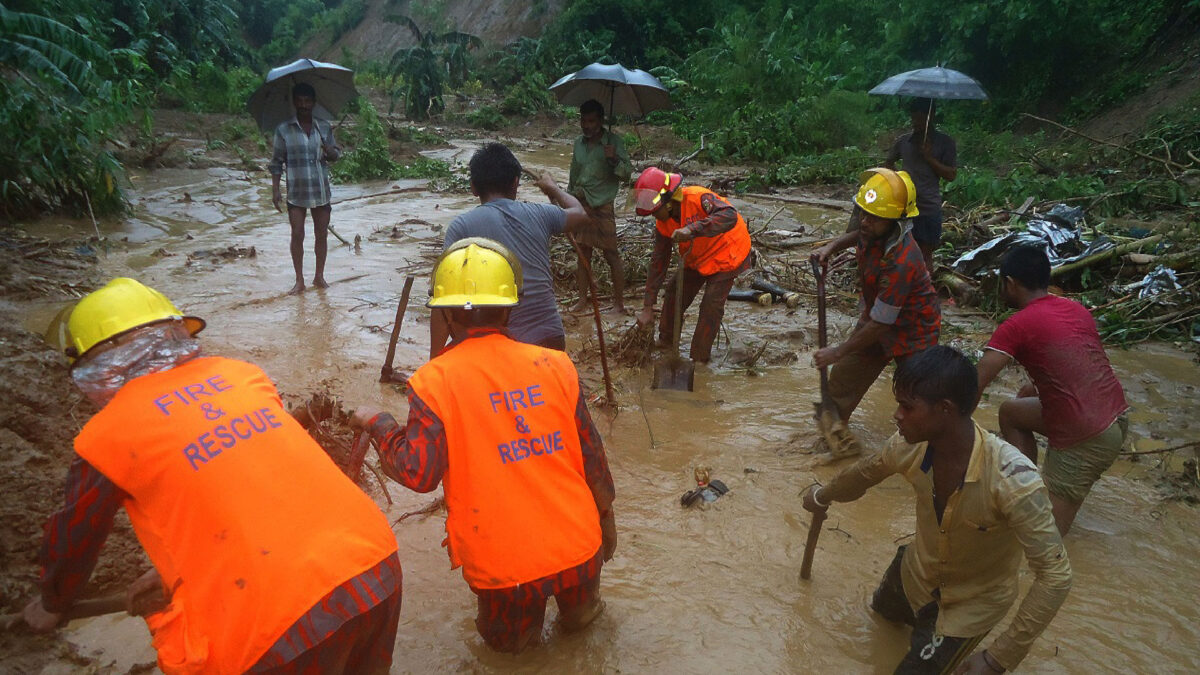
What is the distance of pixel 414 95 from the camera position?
77.9 ft

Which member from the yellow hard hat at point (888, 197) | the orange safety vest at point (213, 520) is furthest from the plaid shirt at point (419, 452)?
the yellow hard hat at point (888, 197)

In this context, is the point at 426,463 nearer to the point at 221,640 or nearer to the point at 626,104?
the point at 221,640

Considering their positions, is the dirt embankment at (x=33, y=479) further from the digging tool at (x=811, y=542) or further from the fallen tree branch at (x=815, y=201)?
the fallen tree branch at (x=815, y=201)

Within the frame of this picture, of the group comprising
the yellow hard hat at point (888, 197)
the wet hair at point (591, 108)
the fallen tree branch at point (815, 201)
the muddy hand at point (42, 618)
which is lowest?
the fallen tree branch at point (815, 201)

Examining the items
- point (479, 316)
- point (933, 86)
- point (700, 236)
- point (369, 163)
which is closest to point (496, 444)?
point (479, 316)

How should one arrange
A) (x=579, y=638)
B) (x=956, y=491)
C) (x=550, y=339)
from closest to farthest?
(x=956, y=491) → (x=579, y=638) → (x=550, y=339)

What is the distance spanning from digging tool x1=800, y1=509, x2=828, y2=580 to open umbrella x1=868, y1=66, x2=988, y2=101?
14.0ft

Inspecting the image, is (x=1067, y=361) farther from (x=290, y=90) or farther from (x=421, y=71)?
(x=421, y=71)

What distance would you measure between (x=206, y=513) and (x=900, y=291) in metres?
3.28

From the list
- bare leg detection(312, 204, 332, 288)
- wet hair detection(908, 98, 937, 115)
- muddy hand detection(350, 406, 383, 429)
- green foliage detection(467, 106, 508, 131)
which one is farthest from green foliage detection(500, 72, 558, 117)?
muddy hand detection(350, 406, 383, 429)

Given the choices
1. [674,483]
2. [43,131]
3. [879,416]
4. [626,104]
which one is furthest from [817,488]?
[43,131]

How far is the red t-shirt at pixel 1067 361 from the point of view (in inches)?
128

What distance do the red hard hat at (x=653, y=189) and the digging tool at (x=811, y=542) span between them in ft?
9.51

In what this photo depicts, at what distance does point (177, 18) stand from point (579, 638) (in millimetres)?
25776
